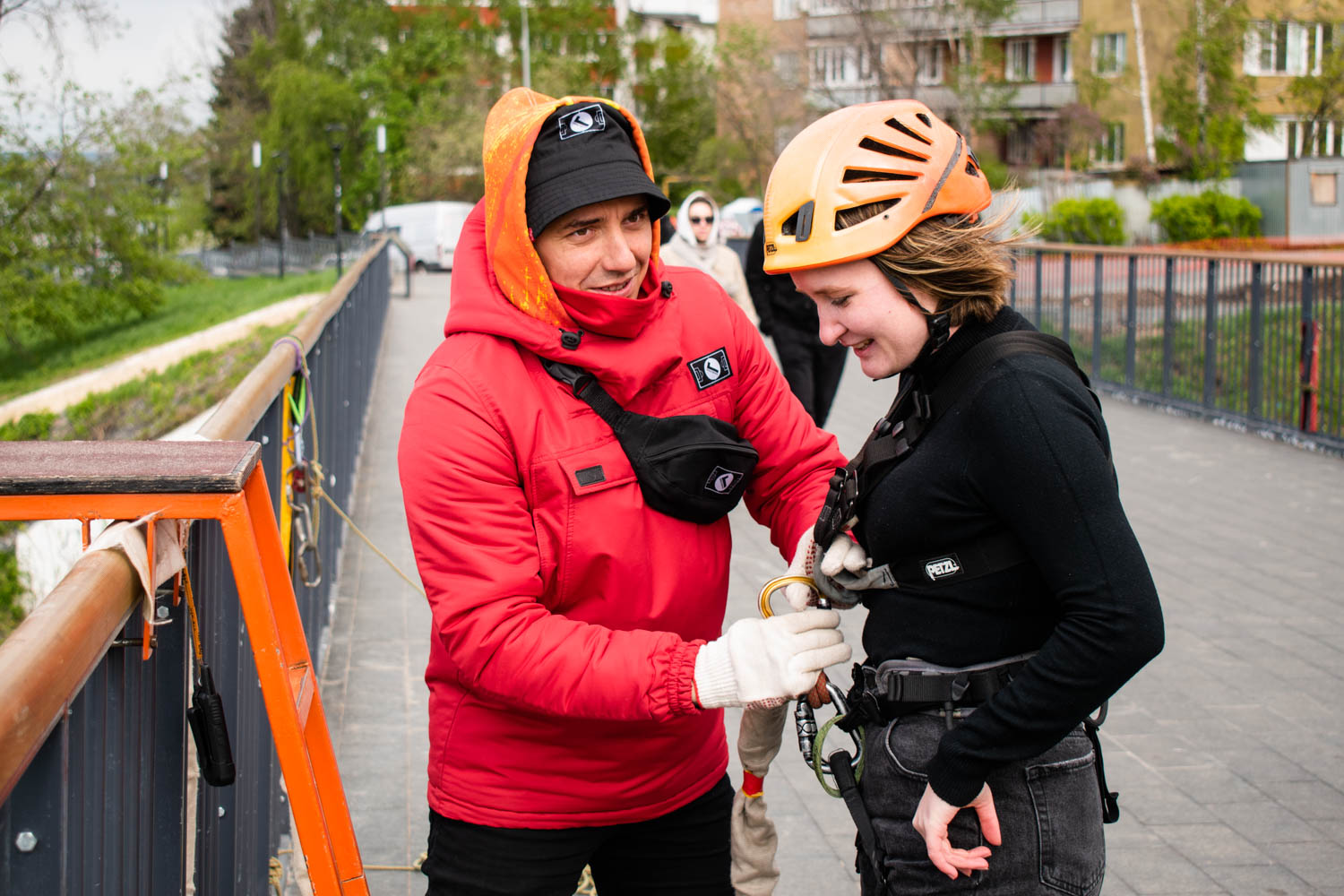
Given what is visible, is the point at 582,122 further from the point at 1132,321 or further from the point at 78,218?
the point at 78,218

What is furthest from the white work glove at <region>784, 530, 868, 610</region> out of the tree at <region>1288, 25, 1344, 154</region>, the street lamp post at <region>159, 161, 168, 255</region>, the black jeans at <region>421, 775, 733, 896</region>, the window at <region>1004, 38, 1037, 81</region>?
the window at <region>1004, 38, 1037, 81</region>

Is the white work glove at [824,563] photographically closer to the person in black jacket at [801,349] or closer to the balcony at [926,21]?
the person in black jacket at [801,349]

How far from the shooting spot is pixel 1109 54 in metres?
49.3

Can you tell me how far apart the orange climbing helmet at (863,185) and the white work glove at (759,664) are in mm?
563

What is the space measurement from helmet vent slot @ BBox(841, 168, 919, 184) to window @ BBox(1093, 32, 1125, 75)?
50.1 m

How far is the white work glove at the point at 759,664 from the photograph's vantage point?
6.91ft

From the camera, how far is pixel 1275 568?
7070mm

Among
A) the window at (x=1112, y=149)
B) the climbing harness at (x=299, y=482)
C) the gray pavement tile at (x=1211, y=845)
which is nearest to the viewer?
the gray pavement tile at (x=1211, y=845)

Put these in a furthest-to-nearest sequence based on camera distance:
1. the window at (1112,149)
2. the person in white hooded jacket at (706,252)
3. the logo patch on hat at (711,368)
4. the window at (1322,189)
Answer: the window at (1112,149) → the window at (1322,189) → the person in white hooded jacket at (706,252) → the logo patch on hat at (711,368)

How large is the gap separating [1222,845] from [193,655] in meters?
3.21

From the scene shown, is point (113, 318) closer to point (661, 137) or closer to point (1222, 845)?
point (661, 137)

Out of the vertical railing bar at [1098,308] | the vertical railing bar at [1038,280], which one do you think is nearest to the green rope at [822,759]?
the vertical railing bar at [1098,308]

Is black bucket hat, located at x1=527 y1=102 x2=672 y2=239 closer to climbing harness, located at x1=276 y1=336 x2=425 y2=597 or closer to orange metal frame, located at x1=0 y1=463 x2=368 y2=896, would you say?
orange metal frame, located at x1=0 y1=463 x2=368 y2=896

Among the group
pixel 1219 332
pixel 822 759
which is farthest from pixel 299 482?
pixel 1219 332
